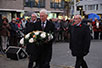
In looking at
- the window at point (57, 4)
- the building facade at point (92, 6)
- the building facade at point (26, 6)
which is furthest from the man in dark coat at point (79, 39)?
the building facade at point (92, 6)

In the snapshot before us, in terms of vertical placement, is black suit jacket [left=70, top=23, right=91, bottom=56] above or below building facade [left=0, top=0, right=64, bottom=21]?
below

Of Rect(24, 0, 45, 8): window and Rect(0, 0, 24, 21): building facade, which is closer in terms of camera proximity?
Rect(0, 0, 24, 21): building facade

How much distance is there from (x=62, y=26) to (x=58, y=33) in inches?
26.0

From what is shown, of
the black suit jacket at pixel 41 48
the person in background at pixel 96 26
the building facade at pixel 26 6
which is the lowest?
the person in background at pixel 96 26

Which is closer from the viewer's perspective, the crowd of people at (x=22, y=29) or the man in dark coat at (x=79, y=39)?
the man in dark coat at (x=79, y=39)

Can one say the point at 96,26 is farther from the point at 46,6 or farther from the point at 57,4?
the point at 57,4

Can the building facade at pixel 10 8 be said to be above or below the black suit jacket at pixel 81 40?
above

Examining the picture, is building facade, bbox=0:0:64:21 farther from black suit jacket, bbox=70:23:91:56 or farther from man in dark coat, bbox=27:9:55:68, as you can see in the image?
man in dark coat, bbox=27:9:55:68

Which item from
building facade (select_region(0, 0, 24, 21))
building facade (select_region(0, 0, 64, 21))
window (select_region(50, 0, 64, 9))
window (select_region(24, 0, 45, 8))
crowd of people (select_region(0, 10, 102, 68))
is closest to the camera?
crowd of people (select_region(0, 10, 102, 68))

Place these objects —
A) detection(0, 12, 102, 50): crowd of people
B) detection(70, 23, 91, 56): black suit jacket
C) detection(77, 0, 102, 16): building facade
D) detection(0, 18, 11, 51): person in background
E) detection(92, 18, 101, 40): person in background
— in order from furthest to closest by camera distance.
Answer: detection(77, 0, 102, 16): building facade, detection(92, 18, 101, 40): person in background, detection(0, 12, 102, 50): crowd of people, detection(0, 18, 11, 51): person in background, detection(70, 23, 91, 56): black suit jacket

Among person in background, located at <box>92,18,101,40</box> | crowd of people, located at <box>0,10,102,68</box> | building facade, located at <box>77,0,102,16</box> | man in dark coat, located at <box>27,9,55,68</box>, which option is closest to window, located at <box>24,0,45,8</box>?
crowd of people, located at <box>0,10,102,68</box>

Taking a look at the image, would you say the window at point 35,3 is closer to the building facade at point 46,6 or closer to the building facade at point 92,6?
the building facade at point 46,6

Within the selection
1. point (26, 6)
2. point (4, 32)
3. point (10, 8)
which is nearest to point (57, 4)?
point (26, 6)

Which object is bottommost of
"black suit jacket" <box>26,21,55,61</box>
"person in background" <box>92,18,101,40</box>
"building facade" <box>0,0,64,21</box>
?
"person in background" <box>92,18,101,40</box>
